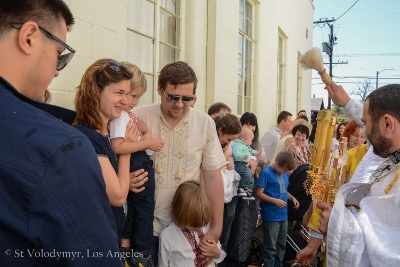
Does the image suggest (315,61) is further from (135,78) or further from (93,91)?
(93,91)

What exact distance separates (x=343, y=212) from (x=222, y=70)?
450 centimetres

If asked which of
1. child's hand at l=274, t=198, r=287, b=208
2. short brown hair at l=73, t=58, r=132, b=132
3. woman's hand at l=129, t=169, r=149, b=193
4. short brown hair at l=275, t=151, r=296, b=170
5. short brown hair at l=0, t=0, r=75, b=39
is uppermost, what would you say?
short brown hair at l=0, t=0, r=75, b=39

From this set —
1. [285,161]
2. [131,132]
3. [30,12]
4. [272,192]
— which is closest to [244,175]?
[272,192]

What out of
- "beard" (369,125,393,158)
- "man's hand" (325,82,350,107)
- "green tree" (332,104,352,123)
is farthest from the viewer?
"green tree" (332,104,352,123)

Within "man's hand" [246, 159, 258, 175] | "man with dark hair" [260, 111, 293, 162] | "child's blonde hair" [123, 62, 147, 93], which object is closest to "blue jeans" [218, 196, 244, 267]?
"man's hand" [246, 159, 258, 175]

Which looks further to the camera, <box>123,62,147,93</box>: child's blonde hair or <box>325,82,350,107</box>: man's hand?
<box>325,82,350,107</box>: man's hand

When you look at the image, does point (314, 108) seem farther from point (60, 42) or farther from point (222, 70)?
point (60, 42)

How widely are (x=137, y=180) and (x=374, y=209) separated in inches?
53.4

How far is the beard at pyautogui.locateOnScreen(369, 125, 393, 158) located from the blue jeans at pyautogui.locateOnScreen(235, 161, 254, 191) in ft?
7.59

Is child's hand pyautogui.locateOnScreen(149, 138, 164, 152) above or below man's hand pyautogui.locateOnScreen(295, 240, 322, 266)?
above

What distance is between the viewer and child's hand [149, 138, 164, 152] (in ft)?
7.09

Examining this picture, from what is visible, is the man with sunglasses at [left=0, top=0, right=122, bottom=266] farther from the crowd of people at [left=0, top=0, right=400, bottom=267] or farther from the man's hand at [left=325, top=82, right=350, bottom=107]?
the man's hand at [left=325, top=82, right=350, bottom=107]

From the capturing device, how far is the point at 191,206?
229 cm

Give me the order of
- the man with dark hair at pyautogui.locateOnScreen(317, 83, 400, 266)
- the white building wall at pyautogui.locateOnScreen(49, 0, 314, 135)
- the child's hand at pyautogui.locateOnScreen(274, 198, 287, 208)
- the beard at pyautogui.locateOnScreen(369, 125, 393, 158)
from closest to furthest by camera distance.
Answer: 1. the man with dark hair at pyautogui.locateOnScreen(317, 83, 400, 266)
2. the beard at pyautogui.locateOnScreen(369, 125, 393, 158)
3. the white building wall at pyautogui.locateOnScreen(49, 0, 314, 135)
4. the child's hand at pyautogui.locateOnScreen(274, 198, 287, 208)
